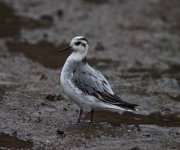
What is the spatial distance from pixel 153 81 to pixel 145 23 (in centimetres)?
567

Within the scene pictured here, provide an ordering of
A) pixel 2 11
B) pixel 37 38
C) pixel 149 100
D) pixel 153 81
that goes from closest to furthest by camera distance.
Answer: pixel 149 100 → pixel 153 81 → pixel 37 38 → pixel 2 11

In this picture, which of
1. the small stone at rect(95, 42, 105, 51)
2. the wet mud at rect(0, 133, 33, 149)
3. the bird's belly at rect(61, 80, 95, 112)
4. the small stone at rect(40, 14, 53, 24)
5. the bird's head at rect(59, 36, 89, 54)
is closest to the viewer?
the wet mud at rect(0, 133, 33, 149)

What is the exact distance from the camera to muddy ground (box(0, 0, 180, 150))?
11102mm

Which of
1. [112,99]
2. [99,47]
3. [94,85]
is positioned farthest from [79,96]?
[99,47]

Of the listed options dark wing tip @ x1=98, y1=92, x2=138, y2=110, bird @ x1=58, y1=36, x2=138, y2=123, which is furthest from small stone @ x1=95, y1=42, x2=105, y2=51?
dark wing tip @ x1=98, y1=92, x2=138, y2=110

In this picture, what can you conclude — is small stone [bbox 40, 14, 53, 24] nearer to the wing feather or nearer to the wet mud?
the wing feather

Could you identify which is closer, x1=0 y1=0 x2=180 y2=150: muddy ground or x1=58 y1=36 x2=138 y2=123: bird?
x1=0 y1=0 x2=180 y2=150: muddy ground

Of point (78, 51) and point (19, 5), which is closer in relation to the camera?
point (78, 51)

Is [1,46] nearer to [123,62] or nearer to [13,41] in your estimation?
[13,41]

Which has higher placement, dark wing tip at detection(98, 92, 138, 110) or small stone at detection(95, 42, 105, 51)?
small stone at detection(95, 42, 105, 51)

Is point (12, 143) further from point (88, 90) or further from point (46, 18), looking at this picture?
point (46, 18)

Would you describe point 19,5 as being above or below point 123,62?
above

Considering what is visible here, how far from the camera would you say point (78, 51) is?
12344 millimetres

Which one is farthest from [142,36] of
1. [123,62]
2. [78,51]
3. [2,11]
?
[78,51]
